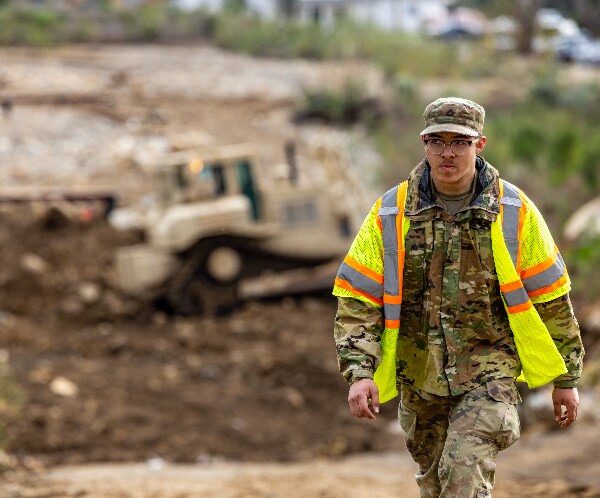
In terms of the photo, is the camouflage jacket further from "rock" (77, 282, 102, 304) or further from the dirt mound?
"rock" (77, 282, 102, 304)

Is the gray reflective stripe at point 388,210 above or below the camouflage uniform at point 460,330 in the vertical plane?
above

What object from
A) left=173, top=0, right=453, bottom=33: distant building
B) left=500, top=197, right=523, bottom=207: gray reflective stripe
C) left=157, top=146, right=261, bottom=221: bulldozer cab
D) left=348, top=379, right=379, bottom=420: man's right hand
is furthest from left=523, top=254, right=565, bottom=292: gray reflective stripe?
left=173, top=0, right=453, bottom=33: distant building

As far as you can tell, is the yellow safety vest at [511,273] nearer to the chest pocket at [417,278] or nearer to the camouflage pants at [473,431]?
the chest pocket at [417,278]

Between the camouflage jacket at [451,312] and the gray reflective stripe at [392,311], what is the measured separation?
0.03 meters

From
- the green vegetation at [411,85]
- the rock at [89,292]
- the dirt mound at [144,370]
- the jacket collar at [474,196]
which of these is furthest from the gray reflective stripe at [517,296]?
the rock at [89,292]

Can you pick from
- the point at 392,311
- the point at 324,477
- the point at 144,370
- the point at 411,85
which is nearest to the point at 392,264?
the point at 392,311

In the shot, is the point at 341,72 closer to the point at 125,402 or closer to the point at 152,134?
the point at 152,134

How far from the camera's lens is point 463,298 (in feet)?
14.8

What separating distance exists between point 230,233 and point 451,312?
409 inches

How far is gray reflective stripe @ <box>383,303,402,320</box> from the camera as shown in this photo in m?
4.49

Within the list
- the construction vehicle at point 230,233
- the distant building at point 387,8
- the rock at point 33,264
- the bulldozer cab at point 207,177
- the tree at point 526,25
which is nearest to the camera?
the construction vehicle at point 230,233

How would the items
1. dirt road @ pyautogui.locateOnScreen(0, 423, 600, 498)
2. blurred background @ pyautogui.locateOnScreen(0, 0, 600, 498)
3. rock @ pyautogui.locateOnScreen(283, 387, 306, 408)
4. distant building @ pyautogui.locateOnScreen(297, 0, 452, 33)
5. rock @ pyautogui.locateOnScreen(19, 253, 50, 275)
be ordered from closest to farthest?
1. dirt road @ pyautogui.locateOnScreen(0, 423, 600, 498)
2. blurred background @ pyautogui.locateOnScreen(0, 0, 600, 498)
3. rock @ pyautogui.locateOnScreen(283, 387, 306, 408)
4. rock @ pyautogui.locateOnScreen(19, 253, 50, 275)
5. distant building @ pyautogui.locateOnScreen(297, 0, 452, 33)

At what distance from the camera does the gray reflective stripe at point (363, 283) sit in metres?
4.48

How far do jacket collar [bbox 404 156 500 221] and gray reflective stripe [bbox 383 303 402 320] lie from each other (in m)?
0.32
